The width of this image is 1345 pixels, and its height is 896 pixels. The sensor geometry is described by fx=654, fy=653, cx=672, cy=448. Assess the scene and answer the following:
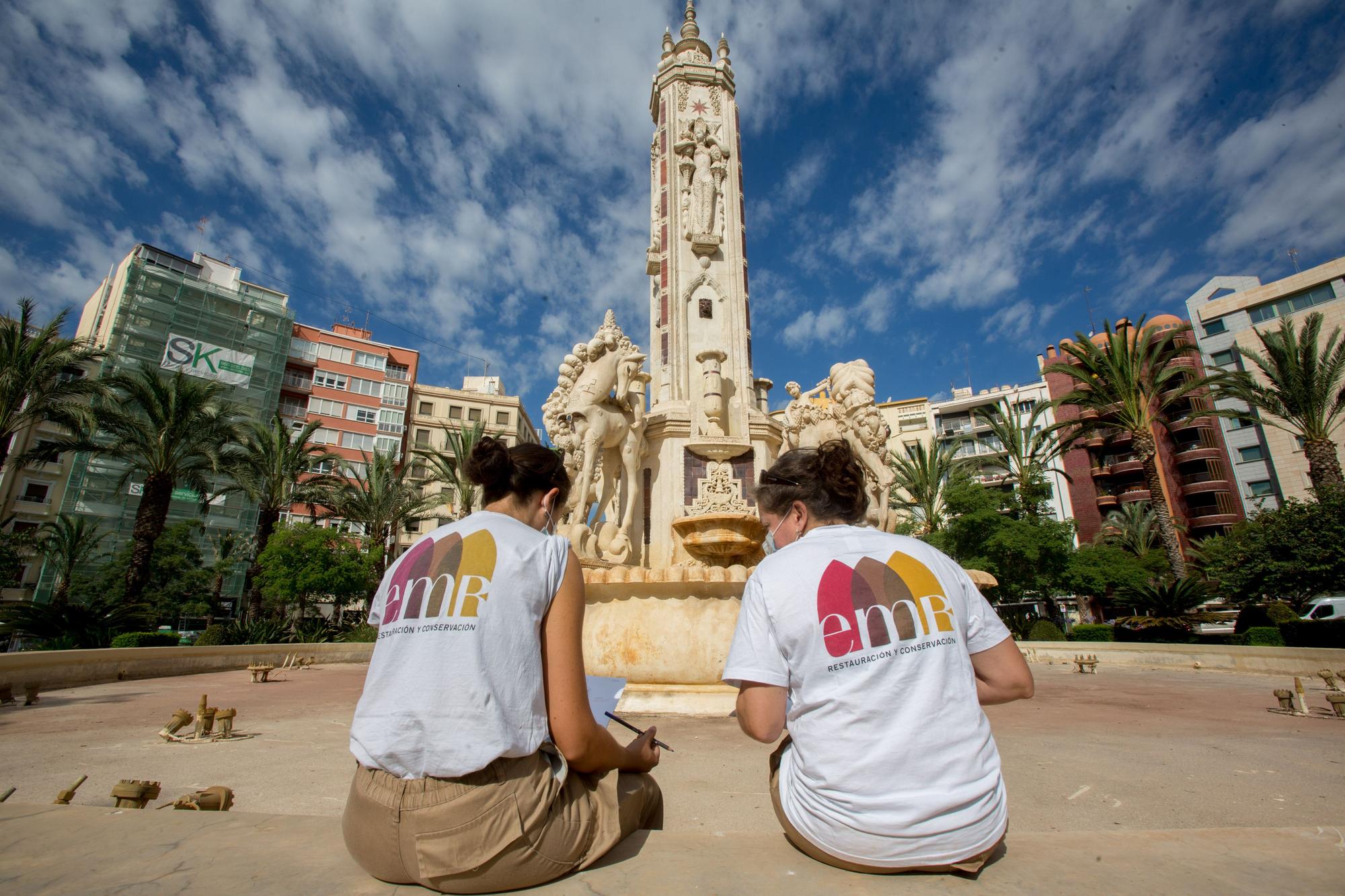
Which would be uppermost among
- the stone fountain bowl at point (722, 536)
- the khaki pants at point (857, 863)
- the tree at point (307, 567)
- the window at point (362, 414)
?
the window at point (362, 414)

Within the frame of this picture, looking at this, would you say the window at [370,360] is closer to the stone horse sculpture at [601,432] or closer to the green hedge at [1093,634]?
the stone horse sculpture at [601,432]

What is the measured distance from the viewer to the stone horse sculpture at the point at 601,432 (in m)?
10.1

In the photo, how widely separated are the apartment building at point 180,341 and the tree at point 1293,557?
45.2 meters

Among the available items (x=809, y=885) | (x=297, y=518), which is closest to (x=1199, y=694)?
(x=809, y=885)

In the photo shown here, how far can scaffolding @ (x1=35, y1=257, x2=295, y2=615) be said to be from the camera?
3759 centimetres

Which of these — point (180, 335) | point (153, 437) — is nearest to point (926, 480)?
point (153, 437)

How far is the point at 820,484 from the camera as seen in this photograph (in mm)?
2115

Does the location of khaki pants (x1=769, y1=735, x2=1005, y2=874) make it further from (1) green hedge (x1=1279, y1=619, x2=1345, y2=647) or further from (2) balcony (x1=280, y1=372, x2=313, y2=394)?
(2) balcony (x1=280, y1=372, x2=313, y2=394)

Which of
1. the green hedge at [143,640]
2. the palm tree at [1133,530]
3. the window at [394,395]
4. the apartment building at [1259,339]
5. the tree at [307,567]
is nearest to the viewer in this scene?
the green hedge at [143,640]

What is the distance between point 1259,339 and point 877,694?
2200 inches

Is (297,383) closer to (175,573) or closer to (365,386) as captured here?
(365,386)

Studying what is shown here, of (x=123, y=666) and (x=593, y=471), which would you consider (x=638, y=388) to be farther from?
(x=123, y=666)

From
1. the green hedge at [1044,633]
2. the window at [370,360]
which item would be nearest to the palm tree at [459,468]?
the green hedge at [1044,633]

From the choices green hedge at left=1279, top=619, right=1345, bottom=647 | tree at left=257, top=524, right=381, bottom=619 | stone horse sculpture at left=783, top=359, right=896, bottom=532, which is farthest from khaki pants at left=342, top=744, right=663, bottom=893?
tree at left=257, top=524, right=381, bottom=619
